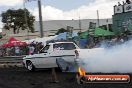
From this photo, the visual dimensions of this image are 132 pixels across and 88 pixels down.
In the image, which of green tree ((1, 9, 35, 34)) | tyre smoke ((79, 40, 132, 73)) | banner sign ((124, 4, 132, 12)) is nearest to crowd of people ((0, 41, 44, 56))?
banner sign ((124, 4, 132, 12))

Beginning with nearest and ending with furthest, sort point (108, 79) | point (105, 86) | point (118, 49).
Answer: point (108, 79), point (105, 86), point (118, 49)

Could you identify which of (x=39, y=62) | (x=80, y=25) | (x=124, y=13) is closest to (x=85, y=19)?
(x=80, y=25)

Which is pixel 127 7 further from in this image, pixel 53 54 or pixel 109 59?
pixel 109 59

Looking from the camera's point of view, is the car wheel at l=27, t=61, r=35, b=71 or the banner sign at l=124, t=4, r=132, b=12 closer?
the car wheel at l=27, t=61, r=35, b=71

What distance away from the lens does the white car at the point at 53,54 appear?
→ 760 inches

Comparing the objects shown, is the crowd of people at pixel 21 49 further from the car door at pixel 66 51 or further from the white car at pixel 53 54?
the car door at pixel 66 51

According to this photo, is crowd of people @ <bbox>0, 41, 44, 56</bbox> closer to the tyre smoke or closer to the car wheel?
the car wheel

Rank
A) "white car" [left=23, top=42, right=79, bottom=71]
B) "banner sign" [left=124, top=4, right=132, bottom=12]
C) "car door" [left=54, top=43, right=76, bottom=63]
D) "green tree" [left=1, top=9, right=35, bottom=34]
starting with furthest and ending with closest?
"green tree" [left=1, top=9, right=35, bottom=34], "banner sign" [left=124, top=4, right=132, bottom=12], "white car" [left=23, top=42, right=79, bottom=71], "car door" [left=54, top=43, right=76, bottom=63]

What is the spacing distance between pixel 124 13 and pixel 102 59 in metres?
29.7

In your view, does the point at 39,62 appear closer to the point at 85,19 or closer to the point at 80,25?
the point at 80,25

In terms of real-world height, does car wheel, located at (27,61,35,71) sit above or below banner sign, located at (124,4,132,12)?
below

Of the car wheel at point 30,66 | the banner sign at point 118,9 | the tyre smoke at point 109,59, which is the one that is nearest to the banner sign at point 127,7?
the banner sign at point 118,9

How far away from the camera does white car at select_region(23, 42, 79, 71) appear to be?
760 inches

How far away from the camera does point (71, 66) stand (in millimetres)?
17547
